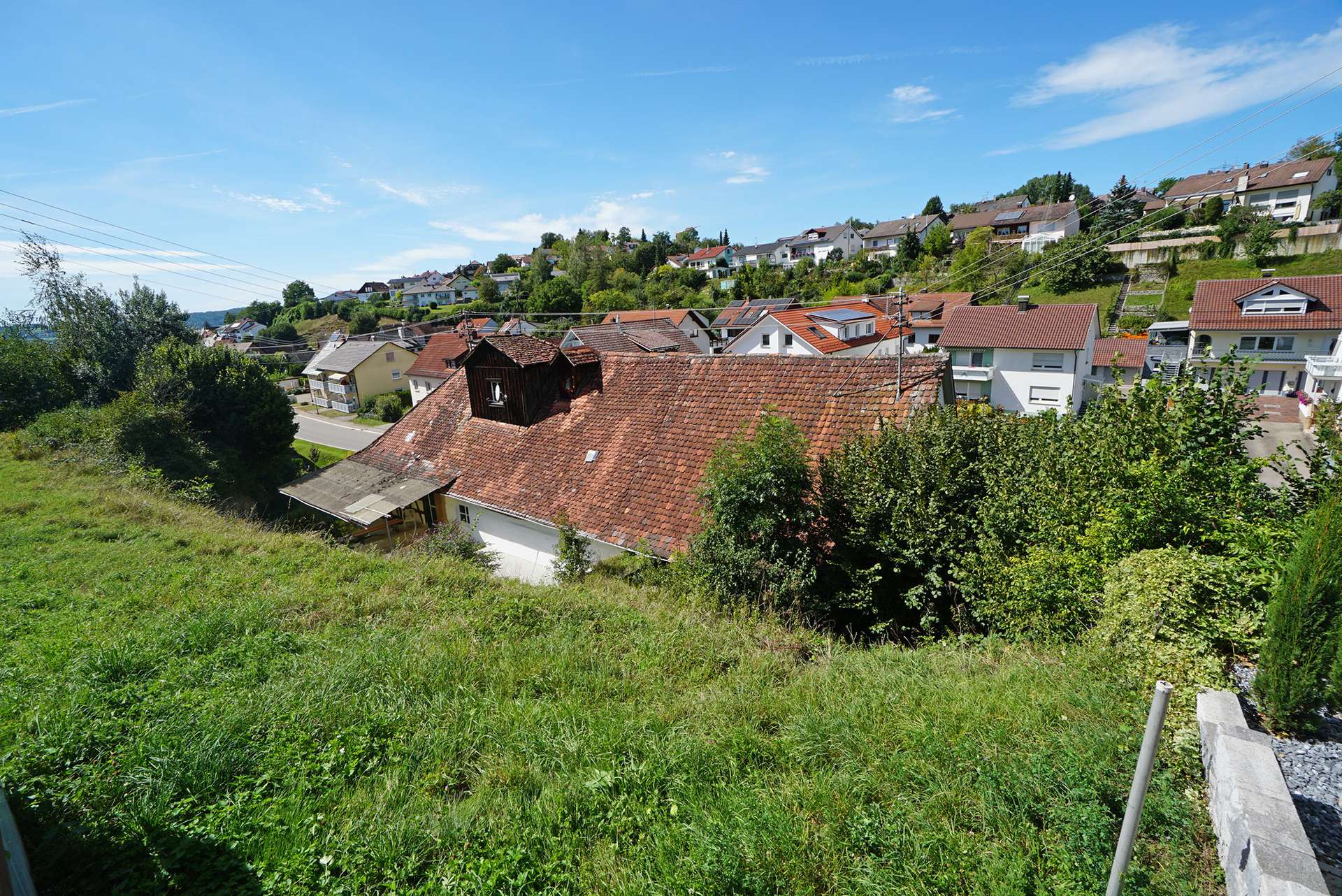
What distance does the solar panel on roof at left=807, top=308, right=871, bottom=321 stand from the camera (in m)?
43.6

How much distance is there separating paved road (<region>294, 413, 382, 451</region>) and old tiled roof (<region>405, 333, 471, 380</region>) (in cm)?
682

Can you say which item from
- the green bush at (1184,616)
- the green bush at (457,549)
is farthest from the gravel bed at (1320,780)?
the green bush at (457,549)

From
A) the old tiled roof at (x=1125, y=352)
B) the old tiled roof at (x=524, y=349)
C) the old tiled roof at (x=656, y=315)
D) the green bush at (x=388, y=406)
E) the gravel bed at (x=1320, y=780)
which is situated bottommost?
the green bush at (x=388, y=406)

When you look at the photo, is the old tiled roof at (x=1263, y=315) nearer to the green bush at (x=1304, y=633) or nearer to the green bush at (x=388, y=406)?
the green bush at (x=1304, y=633)

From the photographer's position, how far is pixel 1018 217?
79500 mm

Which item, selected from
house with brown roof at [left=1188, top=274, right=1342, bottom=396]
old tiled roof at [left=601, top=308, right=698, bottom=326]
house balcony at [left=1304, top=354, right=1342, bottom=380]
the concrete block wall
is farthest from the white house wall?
old tiled roof at [left=601, top=308, right=698, bottom=326]

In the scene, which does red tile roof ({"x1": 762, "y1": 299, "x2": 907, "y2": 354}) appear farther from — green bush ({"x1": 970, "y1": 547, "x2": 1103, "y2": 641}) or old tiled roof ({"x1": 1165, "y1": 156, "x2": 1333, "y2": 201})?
green bush ({"x1": 970, "y1": 547, "x2": 1103, "y2": 641})

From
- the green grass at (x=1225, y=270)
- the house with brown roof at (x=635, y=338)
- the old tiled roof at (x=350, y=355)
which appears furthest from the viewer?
the old tiled roof at (x=350, y=355)

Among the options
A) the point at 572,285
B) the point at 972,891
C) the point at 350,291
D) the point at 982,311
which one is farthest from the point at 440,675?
the point at 350,291

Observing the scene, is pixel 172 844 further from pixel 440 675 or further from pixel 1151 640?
pixel 1151 640

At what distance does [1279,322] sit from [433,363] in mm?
58438

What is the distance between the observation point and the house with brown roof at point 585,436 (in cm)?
1194

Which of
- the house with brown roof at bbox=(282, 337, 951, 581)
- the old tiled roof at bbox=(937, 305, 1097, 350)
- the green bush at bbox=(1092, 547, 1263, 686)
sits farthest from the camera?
the old tiled roof at bbox=(937, 305, 1097, 350)

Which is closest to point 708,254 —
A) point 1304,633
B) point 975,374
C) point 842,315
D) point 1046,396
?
point 842,315
